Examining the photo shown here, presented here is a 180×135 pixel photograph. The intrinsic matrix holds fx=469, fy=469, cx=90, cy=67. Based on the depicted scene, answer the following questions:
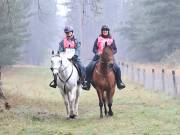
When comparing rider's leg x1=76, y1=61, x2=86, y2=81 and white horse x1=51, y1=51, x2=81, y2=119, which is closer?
white horse x1=51, y1=51, x2=81, y2=119

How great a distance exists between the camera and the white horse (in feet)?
45.4

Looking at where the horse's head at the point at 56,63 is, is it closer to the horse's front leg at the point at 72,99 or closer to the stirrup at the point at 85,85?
the horse's front leg at the point at 72,99

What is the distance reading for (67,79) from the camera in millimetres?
14125

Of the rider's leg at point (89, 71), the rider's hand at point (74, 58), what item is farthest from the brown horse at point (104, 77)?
the rider's hand at point (74, 58)

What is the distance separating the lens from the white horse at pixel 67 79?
13.8 metres

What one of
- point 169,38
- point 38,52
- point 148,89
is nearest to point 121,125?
point 148,89

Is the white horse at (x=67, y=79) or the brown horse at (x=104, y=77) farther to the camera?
the white horse at (x=67, y=79)

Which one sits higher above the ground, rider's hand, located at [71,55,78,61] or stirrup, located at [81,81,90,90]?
rider's hand, located at [71,55,78,61]

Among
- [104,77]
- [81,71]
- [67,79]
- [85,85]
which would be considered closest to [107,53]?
[104,77]

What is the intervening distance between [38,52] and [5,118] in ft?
250

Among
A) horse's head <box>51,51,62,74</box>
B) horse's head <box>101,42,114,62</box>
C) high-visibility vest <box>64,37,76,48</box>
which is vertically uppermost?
high-visibility vest <box>64,37,76,48</box>

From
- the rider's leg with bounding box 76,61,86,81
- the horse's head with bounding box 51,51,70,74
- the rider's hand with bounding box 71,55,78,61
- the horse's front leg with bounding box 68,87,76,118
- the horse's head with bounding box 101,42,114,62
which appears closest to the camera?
the horse's head with bounding box 101,42,114,62

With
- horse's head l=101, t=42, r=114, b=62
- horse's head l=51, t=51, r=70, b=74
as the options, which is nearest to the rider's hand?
horse's head l=51, t=51, r=70, b=74

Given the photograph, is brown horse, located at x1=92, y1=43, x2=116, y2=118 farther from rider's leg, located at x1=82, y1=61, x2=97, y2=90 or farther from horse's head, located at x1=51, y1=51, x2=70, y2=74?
horse's head, located at x1=51, y1=51, x2=70, y2=74
